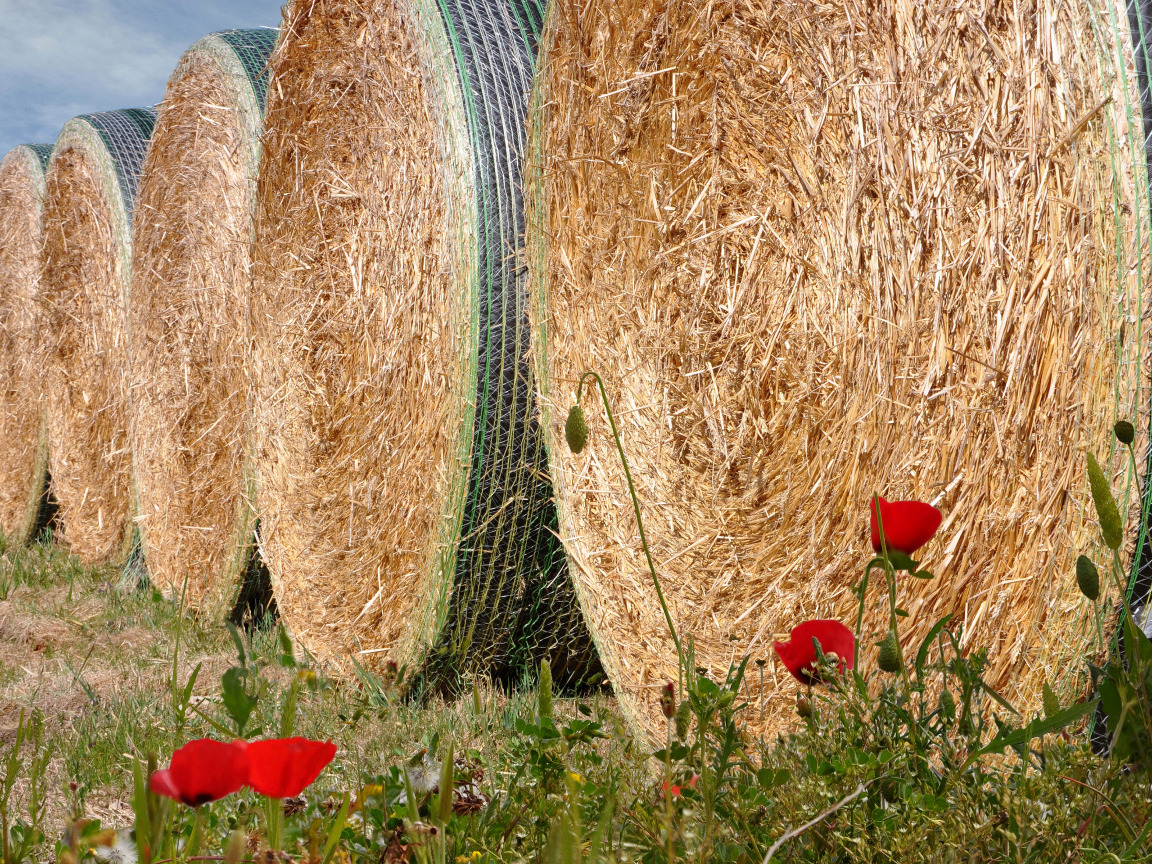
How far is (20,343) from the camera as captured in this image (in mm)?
6633

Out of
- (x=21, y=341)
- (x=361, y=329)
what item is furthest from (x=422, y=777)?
(x=21, y=341)

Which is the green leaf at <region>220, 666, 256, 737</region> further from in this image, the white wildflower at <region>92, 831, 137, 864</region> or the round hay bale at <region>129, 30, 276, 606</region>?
the round hay bale at <region>129, 30, 276, 606</region>

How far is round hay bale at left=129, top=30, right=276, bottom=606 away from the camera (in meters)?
4.07

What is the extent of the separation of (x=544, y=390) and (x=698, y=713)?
62.3 inches

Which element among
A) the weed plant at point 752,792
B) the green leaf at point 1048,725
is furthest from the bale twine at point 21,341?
the green leaf at point 1048,725

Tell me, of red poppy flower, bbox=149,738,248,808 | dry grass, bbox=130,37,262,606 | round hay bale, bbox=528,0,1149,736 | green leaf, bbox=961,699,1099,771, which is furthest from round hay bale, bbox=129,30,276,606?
green leaf, bbox=961,699,1099,771

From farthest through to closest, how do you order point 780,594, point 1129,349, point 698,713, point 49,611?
point 49,611 < point 780,594 < point 1129,349 < point 698,713

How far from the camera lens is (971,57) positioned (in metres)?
1.69

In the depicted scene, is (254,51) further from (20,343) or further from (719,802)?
(719,802)

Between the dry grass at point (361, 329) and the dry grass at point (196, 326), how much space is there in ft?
1.28

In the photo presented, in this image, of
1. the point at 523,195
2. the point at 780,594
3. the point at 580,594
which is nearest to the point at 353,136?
the point at 523,195

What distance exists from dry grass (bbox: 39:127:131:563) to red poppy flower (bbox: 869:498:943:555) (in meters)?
4.95

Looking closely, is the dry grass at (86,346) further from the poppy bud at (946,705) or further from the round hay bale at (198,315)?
the poppy bud at (946,705)

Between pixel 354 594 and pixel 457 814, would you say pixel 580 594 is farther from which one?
pixel 457 814
